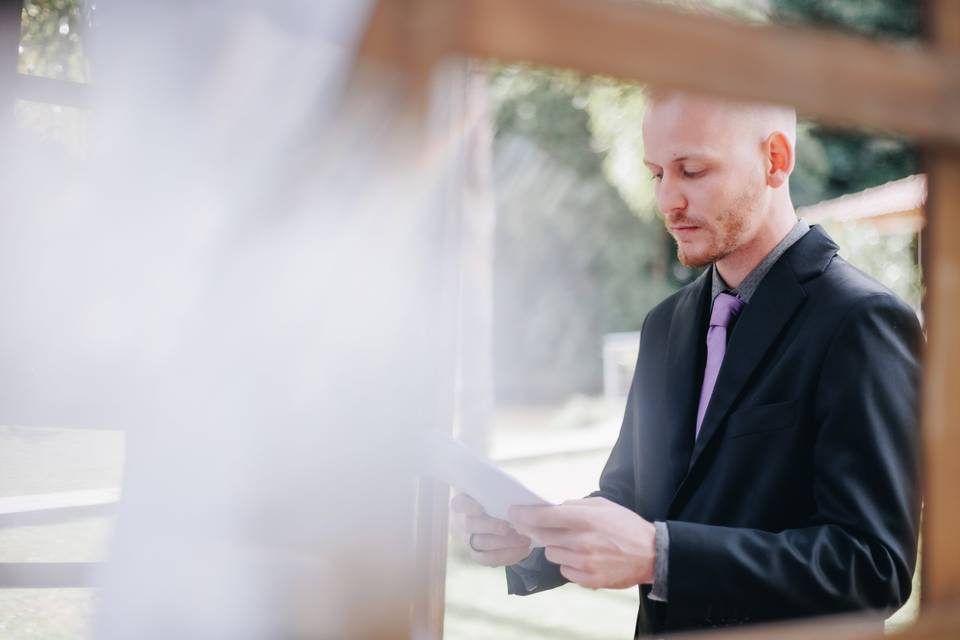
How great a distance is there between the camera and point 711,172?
2049mm

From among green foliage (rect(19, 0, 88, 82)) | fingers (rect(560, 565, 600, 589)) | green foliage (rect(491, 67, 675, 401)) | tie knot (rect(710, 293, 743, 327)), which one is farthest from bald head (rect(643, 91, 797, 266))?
green foliage (rect(491, 67, 675, 401))

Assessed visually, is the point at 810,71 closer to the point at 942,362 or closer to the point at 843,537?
the point at 942,362

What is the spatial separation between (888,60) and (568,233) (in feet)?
58.3

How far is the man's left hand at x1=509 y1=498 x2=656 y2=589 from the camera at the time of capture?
5.15 ft

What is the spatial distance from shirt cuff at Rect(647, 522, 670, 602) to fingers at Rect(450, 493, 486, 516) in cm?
48

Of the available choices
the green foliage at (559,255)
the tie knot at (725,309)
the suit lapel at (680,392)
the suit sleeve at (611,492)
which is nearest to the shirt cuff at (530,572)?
the suit sleeve at (611,492)

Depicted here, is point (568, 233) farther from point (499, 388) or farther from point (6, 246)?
point (6, 246)

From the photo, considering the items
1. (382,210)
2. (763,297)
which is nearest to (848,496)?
(763,297)

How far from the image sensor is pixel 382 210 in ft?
2.64

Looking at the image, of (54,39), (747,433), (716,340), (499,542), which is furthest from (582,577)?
(54,39)

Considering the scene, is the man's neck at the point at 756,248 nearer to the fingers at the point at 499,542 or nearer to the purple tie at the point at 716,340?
the purple tie at the point at 716,340

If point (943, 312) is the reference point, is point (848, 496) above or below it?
below

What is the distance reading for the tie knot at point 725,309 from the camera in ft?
6.79

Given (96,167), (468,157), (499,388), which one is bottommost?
(499,388)
